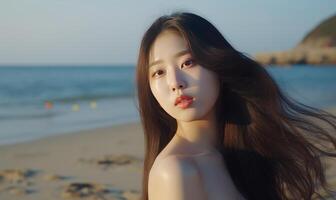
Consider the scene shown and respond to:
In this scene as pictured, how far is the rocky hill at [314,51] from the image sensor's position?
2071 inches

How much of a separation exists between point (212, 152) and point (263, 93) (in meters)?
0.35

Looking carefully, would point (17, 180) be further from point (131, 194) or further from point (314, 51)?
point (314, 51)

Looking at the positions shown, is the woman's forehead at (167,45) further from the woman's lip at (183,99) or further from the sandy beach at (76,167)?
the sandy beach at (76,167)

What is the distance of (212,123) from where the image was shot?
6.81 ft

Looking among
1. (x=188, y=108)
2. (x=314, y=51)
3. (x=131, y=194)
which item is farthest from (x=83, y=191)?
(x=314, y=51)

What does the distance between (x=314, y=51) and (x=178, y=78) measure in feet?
188

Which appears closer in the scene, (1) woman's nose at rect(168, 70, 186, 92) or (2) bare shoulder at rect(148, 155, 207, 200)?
(2) bare shoulder at rect(148, 155, 207, 200)

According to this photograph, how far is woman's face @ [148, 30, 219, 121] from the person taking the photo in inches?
72.7

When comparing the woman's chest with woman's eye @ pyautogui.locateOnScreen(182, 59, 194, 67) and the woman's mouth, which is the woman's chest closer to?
the woman's mouth

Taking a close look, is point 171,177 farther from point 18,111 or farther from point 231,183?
point 18,111

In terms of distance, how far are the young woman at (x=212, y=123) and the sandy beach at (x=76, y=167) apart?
278cm

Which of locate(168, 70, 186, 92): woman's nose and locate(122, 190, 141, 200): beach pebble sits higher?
locate(168, 70, 186, 92): woman's nose

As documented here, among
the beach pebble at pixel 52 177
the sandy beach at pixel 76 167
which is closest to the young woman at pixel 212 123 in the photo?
the sandy beach at pixel 76 167

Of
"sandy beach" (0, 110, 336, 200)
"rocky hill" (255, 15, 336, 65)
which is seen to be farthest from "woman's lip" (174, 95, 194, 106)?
"rocky hill" (255, 15, 336, 65)
